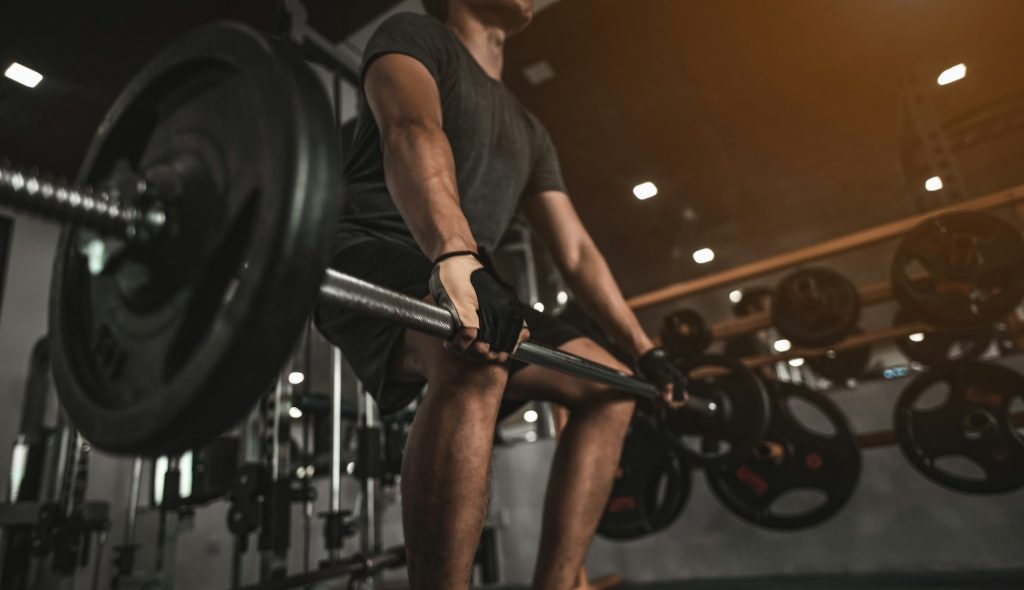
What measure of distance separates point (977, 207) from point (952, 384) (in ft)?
1.61

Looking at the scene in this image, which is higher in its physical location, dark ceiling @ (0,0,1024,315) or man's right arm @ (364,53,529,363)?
dark ceiling @ (0,0,1024,315)

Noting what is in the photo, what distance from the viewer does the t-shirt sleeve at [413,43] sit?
97 cm

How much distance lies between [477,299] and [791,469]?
155cm

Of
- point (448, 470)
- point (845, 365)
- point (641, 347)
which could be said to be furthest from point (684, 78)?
point (448, 470)

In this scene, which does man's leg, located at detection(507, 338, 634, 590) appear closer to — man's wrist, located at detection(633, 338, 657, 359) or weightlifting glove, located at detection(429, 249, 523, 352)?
man's wrist, located at detection(633, 338, 657, 359)

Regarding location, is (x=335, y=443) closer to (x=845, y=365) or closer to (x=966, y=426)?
(x=966, y=426)

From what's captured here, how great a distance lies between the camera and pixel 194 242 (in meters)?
0.49

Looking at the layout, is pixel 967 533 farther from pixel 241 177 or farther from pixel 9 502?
pixel 9 502

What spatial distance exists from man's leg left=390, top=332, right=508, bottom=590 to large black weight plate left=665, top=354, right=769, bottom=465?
0.99 m

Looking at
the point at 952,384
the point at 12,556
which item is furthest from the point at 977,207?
the point at 12,556

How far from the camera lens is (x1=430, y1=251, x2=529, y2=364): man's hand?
2.30ft

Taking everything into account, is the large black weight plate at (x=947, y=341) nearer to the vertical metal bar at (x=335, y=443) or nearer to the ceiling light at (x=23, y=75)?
the vertical metal bar at (x=335, y=443)

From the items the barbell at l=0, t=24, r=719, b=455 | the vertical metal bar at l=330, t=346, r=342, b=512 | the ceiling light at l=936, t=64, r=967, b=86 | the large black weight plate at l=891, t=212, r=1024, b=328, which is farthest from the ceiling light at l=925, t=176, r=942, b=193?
the barbell at l=0, t=24, r=719, b=455

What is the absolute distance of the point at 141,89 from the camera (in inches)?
22.4
